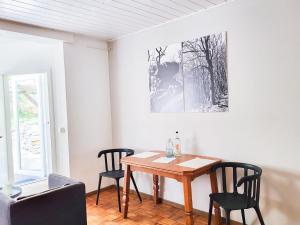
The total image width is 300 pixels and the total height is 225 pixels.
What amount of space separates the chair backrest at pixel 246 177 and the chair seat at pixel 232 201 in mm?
42

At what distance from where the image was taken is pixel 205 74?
2.79 m

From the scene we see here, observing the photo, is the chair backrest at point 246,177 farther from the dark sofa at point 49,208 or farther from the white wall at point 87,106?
the white wall at point 87,106

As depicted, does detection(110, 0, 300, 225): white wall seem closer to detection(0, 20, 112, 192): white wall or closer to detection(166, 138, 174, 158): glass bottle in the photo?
detection(166, 138, 174, 158): glass bottle

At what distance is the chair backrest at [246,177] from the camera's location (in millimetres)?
2127

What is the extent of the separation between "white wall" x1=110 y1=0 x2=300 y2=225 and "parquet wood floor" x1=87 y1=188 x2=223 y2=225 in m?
0.19

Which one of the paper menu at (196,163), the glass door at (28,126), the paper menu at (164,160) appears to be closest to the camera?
the paper menu at (196,163)

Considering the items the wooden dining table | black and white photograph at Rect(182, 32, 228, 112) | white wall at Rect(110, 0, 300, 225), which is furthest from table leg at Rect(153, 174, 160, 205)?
black and white photograph at Rect(182, 32, 228, 112)

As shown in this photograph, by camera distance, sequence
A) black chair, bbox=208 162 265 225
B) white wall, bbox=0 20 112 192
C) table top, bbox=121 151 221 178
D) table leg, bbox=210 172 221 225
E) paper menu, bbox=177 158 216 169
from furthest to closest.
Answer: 1. white wall, bbox=0 20 112 192
2. table leg, bbox=210 172 221 225
3. paper menu, bbox=177 158 216 169
4. table top, bbox=121 151 221 178
5. black chair, bbox=208 162 265 225

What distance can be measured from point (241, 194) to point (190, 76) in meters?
1.36

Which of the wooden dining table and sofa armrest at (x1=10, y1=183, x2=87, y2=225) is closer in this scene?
sofa armrest at (x1=10, y1=183, x2=87, y2=225)

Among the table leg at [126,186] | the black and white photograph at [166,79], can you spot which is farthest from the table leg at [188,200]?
the black and white photograph at [166,79]

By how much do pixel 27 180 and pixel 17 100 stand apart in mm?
1259

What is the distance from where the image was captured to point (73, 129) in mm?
3488

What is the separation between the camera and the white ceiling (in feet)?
8.00
